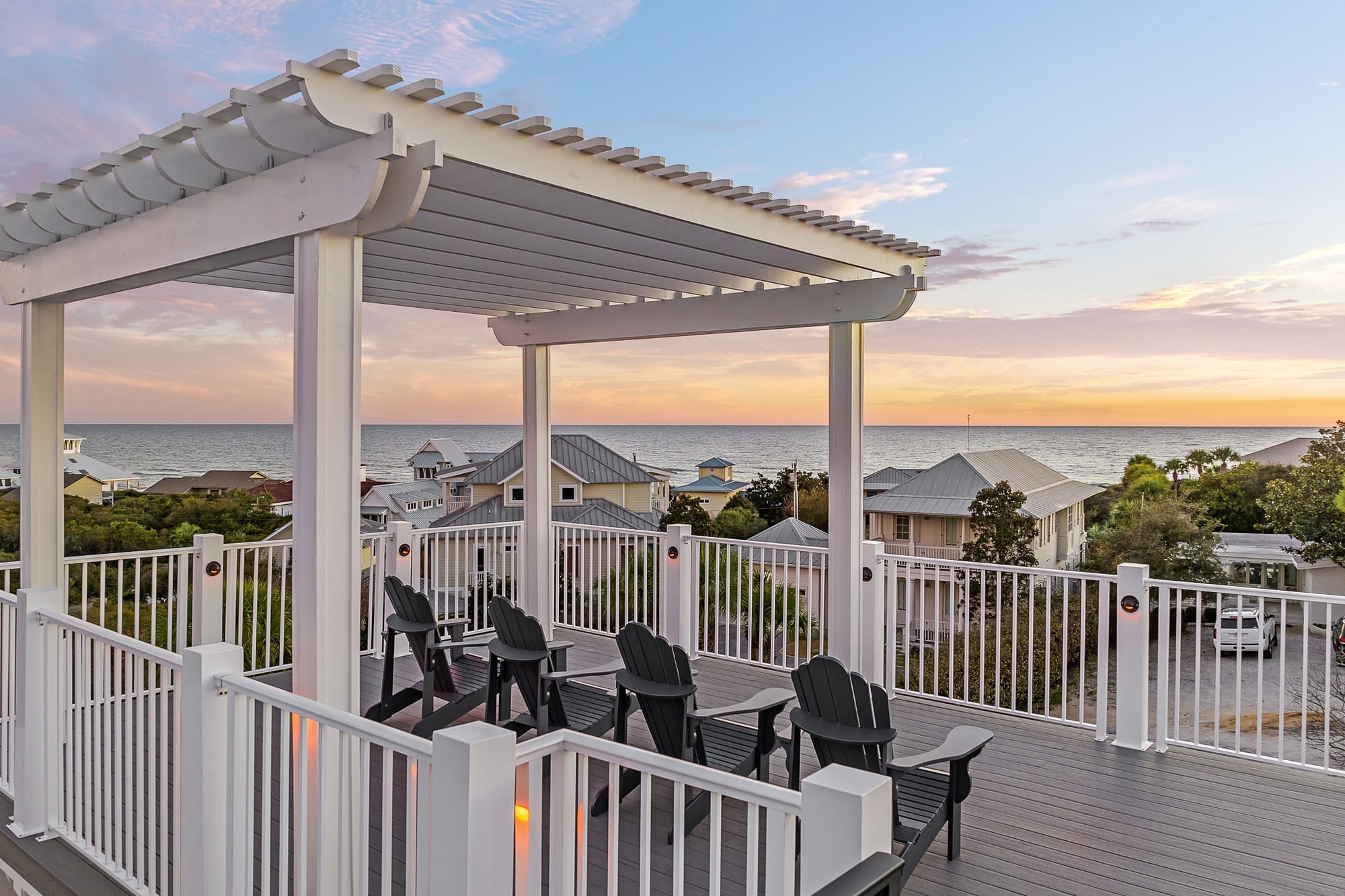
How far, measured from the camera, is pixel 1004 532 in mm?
29672

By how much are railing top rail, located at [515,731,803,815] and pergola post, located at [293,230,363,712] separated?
1.44 metres

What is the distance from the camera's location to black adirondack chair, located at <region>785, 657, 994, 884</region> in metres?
3.07

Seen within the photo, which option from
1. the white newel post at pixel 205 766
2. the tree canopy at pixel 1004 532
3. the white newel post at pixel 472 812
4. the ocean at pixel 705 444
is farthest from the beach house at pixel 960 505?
the white newel post at pixel 472 812

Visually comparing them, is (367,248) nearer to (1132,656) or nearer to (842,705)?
(842,705)

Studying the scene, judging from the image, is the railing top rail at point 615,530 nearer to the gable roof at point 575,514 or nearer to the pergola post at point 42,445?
the pergola post at point 42,445

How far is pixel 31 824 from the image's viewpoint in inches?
141

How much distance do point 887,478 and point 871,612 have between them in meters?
34.9

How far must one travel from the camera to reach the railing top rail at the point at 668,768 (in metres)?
1.66

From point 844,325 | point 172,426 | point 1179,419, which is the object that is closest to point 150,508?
point 172,426

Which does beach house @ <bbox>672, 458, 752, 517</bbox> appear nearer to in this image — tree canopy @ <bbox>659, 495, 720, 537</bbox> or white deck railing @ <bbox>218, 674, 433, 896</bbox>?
tree canopy @ <bbox>659, 495, 720, 537</bbox>

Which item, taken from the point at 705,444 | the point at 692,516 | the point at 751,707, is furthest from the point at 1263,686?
the point at 705,444

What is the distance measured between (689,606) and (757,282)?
2.62m

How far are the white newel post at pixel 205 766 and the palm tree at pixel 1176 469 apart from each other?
1616 inches

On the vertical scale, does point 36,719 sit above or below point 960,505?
above
